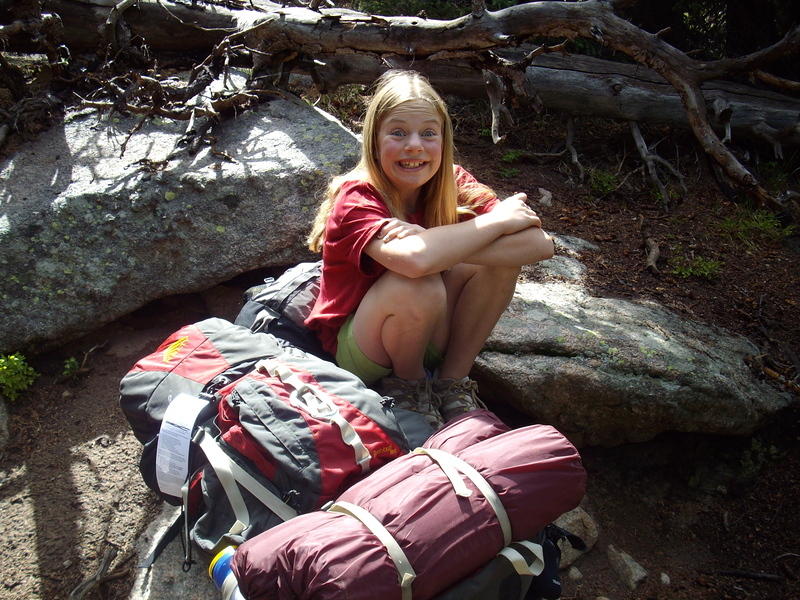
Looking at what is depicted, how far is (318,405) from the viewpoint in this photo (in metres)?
2.65


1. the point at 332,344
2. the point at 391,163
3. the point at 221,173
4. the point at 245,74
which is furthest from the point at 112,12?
the point at 332,344

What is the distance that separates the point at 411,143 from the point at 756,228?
141 inches

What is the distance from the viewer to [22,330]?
153 inches

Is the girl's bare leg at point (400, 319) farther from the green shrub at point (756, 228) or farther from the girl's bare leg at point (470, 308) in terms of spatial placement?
the green shrub at point (756, 228)

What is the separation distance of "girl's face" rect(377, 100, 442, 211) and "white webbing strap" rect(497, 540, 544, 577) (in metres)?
1.93

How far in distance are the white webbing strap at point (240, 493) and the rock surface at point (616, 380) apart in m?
1.64

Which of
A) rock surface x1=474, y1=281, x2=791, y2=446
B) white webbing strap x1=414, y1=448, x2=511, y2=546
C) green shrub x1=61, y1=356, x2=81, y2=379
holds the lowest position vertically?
green shrub x1=61, y1=356, x2=81, y2=379

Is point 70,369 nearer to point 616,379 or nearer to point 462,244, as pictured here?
point 462,244

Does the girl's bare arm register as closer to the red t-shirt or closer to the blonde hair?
the red t-shirt

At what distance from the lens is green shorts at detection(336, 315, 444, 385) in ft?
10.8

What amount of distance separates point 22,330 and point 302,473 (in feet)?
8.07

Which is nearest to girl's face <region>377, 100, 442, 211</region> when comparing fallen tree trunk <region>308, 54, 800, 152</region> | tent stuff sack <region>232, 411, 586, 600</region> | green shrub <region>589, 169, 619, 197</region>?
tent stuff sack <region>232, 411, 586, 600</region>

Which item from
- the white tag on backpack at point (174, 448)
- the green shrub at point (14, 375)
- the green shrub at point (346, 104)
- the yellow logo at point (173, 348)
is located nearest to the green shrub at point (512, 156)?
the green shrub at point (346, 104)

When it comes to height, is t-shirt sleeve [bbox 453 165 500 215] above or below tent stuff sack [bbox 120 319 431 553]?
above
